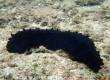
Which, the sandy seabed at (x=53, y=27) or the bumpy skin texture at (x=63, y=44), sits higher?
the bumpy skin texture at (x=63, y=44)

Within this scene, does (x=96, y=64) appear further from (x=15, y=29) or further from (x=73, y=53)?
(x=15, y=29)

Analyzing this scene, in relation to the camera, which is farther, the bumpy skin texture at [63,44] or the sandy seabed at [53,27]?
the bumpy skin texture at [63,44]

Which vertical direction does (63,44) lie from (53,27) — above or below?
above

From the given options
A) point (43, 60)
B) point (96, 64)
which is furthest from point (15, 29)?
point (96, 64)

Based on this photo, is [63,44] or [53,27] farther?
[53,27]
